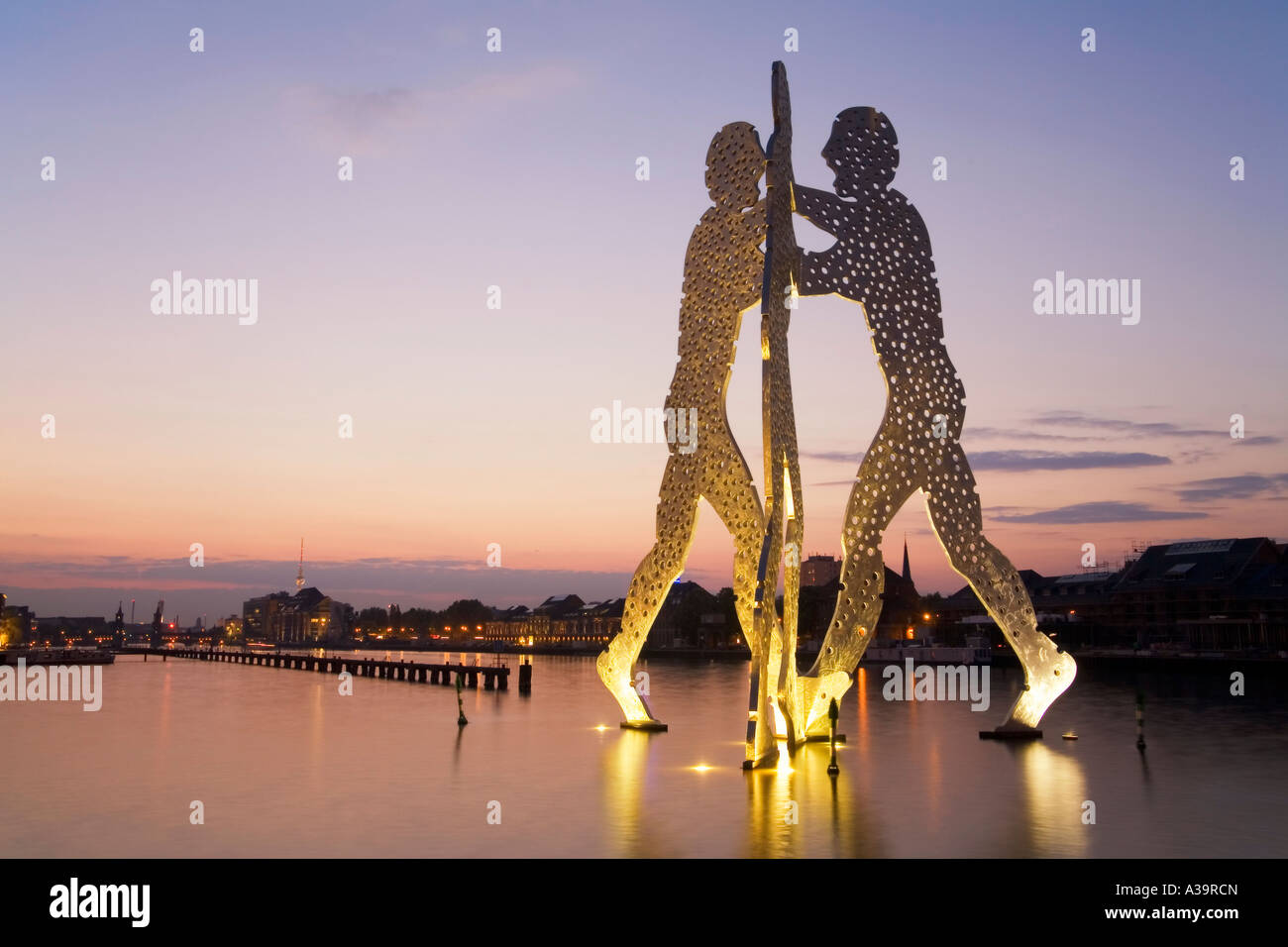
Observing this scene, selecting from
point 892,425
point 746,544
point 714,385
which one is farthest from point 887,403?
point 746,544

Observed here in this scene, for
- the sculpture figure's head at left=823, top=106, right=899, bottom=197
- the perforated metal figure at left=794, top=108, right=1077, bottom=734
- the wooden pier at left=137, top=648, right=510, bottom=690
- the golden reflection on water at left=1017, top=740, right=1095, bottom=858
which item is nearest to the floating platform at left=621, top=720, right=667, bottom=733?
the perforated metal figure at left=794, top=108, right=1077, bottom=734

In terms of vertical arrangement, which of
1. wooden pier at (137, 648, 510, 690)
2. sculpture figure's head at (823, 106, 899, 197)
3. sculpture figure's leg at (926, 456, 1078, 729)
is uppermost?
sculpture figure's head at (823, 106, 899, 197)

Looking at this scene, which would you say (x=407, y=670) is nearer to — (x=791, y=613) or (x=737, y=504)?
(x=737, y=504)

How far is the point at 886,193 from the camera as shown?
68.6 feet

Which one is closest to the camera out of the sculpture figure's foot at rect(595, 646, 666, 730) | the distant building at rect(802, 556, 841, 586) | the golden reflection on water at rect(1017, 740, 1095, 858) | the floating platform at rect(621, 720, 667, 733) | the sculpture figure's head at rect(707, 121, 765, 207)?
the golden reflection on water at rect(1017, 740, 1095, 858)

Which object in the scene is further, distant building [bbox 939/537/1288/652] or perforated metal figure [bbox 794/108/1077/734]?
distant building [bbox 939/537/1288/652]

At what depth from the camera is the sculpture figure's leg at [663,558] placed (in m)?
20.3

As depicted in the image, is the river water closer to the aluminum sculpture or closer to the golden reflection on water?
the golden reflection on water

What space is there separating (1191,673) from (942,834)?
45.5 m

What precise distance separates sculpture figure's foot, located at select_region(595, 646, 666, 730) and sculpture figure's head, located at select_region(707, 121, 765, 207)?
331 inches

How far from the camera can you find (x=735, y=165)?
20047mm

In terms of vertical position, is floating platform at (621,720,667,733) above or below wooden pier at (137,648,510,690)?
above

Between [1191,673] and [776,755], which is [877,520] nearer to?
[776,755]

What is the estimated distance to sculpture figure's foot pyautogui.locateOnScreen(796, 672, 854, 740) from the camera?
19984 mm
